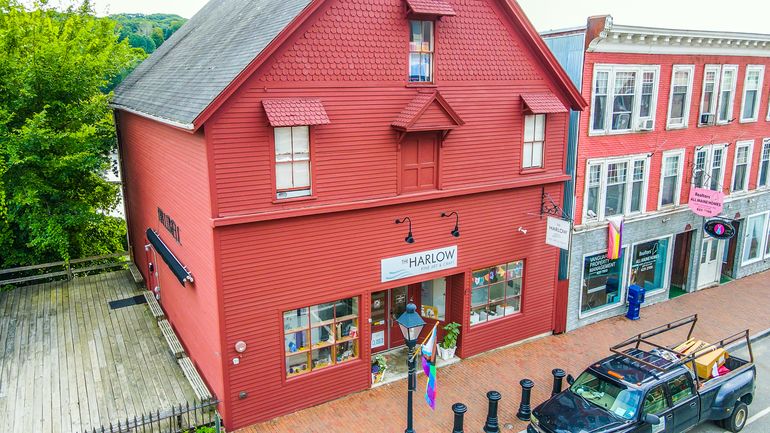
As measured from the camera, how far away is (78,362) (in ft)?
46.8

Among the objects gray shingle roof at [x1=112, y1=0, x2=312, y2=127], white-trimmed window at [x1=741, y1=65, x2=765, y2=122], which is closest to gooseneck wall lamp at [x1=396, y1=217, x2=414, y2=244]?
gray shingle roof at [x1=112, y1=0, x2=312, y2=127]

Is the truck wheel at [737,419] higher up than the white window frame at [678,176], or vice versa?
the white window frame at [678,176]

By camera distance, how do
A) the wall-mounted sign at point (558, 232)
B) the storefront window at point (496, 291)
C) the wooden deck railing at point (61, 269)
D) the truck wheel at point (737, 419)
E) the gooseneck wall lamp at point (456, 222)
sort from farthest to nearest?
the wooden deck railing at point (61, 269) < the storefront window at point (496, 291) < the wall-mounted sign at point (558, 232) < the gooseneck wall lamp at point (456, 222) < the truck wheel at point (737, 419)

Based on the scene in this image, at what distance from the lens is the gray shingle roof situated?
1131 centimetres

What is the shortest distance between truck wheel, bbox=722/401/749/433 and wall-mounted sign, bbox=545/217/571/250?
17.4ft

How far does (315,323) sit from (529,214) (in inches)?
276

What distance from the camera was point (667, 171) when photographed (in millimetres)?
18938

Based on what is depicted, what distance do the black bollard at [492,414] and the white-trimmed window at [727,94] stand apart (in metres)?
14.3

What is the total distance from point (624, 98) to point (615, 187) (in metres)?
2.80

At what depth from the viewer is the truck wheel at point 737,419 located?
496 inches

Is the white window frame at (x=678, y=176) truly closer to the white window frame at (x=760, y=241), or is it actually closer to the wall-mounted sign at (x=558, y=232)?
the white window frame at (x=760, y=241)

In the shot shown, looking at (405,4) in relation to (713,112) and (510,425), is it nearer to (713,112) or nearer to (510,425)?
(510,425)

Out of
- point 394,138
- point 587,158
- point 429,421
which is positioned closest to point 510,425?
point 429,421

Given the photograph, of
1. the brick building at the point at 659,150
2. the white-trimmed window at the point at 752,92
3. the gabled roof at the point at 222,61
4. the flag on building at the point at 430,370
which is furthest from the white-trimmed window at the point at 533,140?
the white-trimmed window at the point at 752,92
